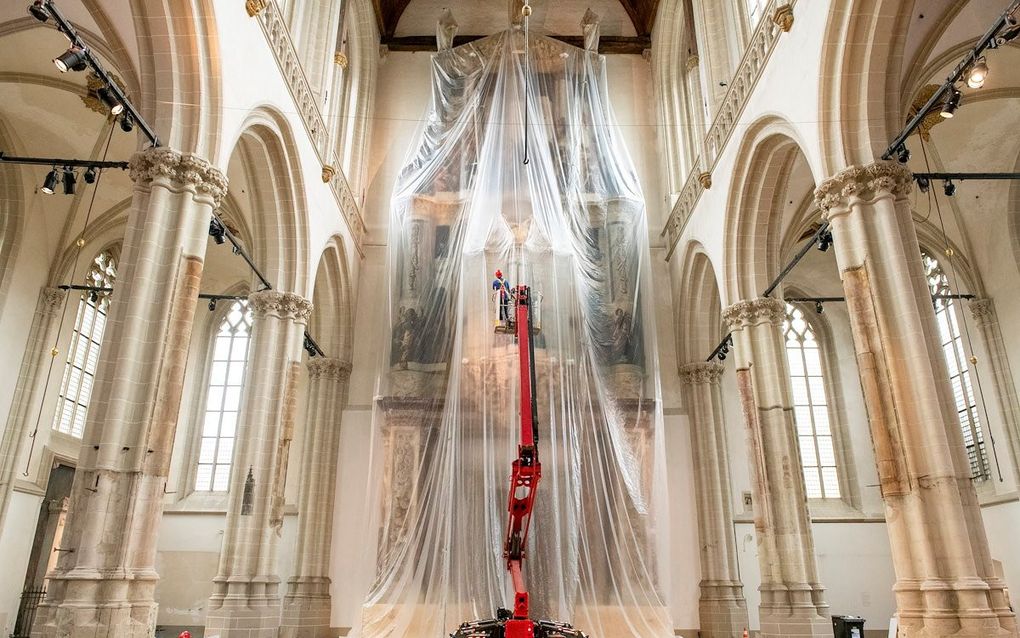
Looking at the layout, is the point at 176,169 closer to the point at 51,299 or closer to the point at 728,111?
the point at 51,299

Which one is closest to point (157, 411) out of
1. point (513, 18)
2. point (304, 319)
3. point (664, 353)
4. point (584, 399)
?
point (304, 319)

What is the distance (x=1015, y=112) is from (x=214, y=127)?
12.4 m

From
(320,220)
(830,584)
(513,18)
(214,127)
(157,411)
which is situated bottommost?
(830,584)

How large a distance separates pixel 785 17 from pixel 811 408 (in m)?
10.2

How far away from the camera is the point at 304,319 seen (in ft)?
37.2

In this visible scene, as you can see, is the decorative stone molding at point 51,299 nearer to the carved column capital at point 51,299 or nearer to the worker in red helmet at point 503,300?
the carved column capital at point 51,299

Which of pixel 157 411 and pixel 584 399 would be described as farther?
pixel 584 399

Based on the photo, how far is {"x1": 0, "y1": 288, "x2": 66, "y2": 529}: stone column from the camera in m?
12.2

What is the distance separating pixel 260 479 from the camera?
10.1m

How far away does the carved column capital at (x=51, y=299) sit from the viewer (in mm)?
13391

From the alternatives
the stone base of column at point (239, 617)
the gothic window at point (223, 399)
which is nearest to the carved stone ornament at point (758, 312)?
the stone base of column at point (239, 617)

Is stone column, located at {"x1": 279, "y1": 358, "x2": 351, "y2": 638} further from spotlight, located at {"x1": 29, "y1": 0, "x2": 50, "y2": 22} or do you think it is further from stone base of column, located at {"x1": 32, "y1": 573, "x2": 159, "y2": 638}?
spotlight, located at {"x1": 29, "y1": 0, "x2": 50, "y2": 22}

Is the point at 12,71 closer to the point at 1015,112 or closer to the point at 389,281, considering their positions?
the point at 389,281

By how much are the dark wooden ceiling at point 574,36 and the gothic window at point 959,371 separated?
335 inches
